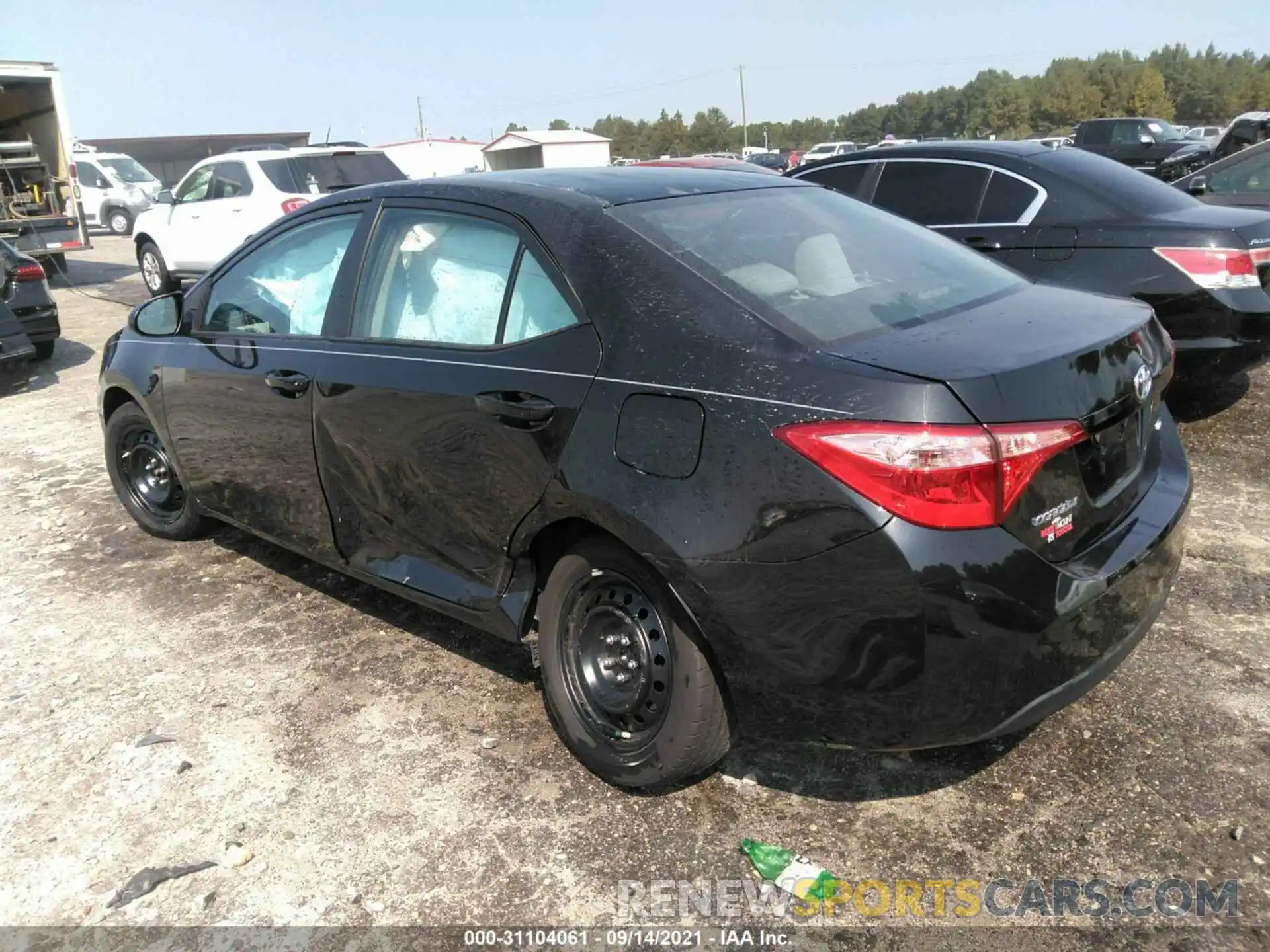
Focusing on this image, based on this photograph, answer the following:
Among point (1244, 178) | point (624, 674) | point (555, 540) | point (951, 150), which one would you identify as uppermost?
point (951, 150)

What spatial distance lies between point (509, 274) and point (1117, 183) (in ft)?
13.7

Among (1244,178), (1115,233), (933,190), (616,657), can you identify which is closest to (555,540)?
(616,657)

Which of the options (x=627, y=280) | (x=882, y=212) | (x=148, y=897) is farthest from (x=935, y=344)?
(x=148, y=897)

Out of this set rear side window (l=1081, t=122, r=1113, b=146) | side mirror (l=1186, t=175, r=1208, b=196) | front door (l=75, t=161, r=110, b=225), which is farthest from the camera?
front door (l=75, t=161, r=110, b=225)

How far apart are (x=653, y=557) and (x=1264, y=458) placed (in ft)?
14.1

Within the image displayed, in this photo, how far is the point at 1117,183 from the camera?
5.48 metres

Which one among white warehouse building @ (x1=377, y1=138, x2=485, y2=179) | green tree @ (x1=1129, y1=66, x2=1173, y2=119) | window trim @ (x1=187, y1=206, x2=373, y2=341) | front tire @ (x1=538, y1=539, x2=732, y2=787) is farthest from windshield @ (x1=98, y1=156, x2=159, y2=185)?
green tree @ (x1=1129, y1=66, x2=1173, y2=119)

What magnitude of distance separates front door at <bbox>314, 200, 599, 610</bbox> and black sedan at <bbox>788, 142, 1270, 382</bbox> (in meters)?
2.88

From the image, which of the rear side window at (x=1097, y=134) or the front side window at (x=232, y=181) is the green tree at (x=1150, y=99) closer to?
the rear side window at (x=1097, y=134)

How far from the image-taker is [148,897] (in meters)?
2.48

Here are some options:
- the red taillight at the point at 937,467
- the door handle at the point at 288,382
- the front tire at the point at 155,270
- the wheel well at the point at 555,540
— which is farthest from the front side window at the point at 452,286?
the front tire at the point at 155,270

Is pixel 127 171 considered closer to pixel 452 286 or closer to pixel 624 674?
pixel 452 286

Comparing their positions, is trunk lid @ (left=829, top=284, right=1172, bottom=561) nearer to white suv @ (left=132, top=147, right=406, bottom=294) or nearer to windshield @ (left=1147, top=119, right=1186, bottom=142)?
white suv @ (left=132, top=147, right=406, bottom=294)

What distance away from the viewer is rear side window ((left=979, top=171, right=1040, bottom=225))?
5.63 metres
